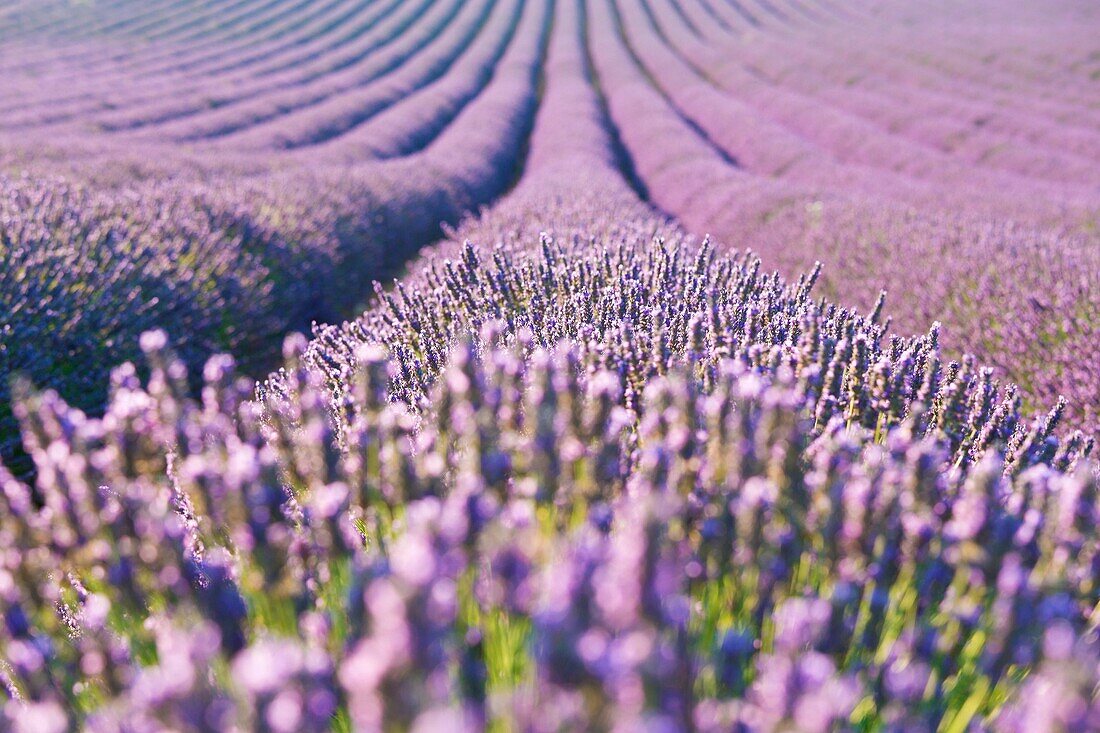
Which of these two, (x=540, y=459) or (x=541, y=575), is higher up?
(x=540, y=459)

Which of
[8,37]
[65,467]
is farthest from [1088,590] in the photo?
[8,37]

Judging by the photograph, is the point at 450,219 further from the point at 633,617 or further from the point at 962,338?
the point at 633,617

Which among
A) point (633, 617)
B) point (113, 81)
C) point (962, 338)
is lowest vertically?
point (962, 338)

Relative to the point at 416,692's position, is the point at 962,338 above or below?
below

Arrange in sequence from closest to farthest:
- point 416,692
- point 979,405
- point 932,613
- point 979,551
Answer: point 416,692 < point 979,551 < point 932,613 < point 979,405
